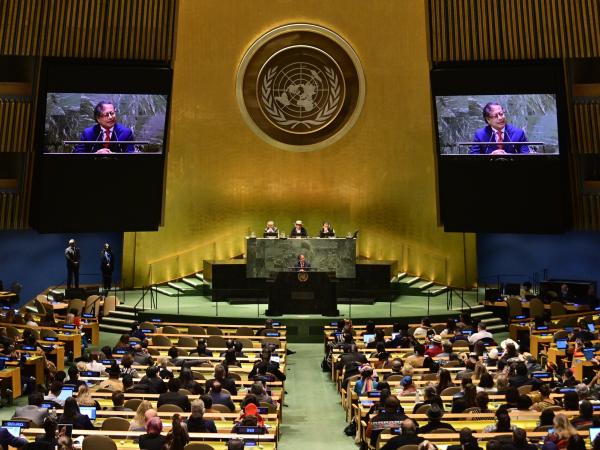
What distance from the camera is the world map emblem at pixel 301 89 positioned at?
25188mm

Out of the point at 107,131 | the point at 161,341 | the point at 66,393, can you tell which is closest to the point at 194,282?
the point at 107,131

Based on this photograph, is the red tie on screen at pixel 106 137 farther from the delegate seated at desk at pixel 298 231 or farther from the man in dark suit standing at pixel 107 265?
the delegate seated at desk at pixel 298 231

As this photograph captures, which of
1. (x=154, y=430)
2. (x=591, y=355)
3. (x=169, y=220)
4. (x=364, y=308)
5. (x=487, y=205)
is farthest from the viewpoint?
(x=169, y=220)

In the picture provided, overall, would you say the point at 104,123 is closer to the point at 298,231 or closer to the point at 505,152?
the point at 298,231

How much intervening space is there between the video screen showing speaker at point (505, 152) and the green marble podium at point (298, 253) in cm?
346

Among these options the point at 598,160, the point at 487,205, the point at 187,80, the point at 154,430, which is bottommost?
the point at 154,430

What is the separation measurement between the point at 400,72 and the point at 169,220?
25.6 ft

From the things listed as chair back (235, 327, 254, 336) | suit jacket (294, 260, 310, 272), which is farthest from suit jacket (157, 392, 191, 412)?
suit jacket (294, 260, 310, 272)

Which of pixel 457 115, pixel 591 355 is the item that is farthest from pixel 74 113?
pixel 591 355

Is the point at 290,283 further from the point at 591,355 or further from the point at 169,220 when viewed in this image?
the point at 591,355

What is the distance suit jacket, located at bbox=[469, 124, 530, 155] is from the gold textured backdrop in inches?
194

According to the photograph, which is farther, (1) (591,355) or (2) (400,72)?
(2) (400,72)

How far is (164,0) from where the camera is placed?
21.1m

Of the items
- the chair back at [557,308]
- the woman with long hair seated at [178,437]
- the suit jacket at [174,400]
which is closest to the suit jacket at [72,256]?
the chair back at [557,308]
